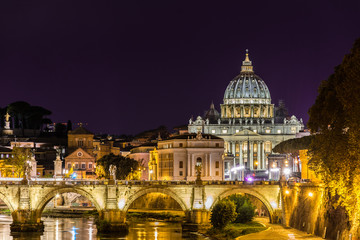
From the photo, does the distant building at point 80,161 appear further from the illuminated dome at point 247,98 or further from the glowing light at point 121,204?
the illuminated dome at point 247,98

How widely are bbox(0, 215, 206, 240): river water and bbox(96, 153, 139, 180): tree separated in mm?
21031

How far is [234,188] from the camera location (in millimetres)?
66750

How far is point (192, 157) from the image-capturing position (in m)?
107

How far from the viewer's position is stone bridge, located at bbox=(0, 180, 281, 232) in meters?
64.5

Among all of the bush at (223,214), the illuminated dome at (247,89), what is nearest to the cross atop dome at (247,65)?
the illuminated dome at (247,89)

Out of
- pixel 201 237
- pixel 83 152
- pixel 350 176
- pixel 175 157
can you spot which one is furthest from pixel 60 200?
pixel 350 176

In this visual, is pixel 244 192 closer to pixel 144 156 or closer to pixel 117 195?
pixel 117 195

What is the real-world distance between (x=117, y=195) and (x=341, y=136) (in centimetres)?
2576

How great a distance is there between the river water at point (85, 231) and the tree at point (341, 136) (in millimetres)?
17062

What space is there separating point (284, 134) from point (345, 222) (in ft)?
415

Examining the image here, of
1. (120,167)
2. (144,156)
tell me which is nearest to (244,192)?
(120,167)

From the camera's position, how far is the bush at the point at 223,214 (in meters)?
61.9

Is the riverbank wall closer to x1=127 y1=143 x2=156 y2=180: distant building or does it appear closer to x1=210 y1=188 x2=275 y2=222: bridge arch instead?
x1=210 y1=188 x2=275 y2=222: bridge arch

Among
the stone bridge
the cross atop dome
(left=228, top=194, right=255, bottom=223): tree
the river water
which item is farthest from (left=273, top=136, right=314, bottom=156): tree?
the cross atop dome
